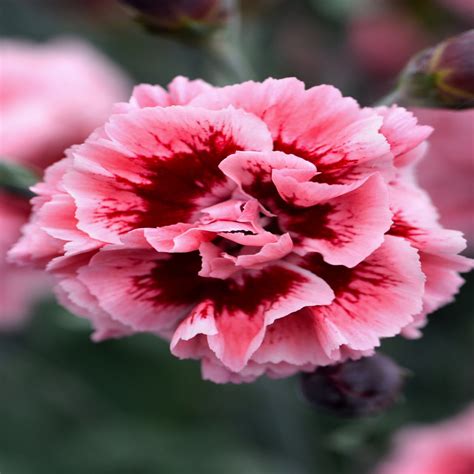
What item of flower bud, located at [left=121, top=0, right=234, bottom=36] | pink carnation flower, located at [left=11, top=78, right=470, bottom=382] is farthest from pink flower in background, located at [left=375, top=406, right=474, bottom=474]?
flower bud, located at [left=121, top=0, right=234, bottom=36]

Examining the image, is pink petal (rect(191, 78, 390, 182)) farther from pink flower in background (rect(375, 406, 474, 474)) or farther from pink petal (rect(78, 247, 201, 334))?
pink flower in background (rect(375, 406, 474, 474))

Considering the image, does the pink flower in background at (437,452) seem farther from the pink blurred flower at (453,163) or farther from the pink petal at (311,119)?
the pink petal at (311,119)

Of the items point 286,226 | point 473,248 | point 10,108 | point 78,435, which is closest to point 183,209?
point 286,226

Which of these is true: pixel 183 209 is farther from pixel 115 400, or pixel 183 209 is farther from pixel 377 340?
pixel 115 400

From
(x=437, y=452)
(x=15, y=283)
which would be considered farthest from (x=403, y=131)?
(x=15, y=283)

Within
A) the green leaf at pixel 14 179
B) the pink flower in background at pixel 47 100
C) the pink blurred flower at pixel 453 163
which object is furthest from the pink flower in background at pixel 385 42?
the green leaf at pixel 14 179
